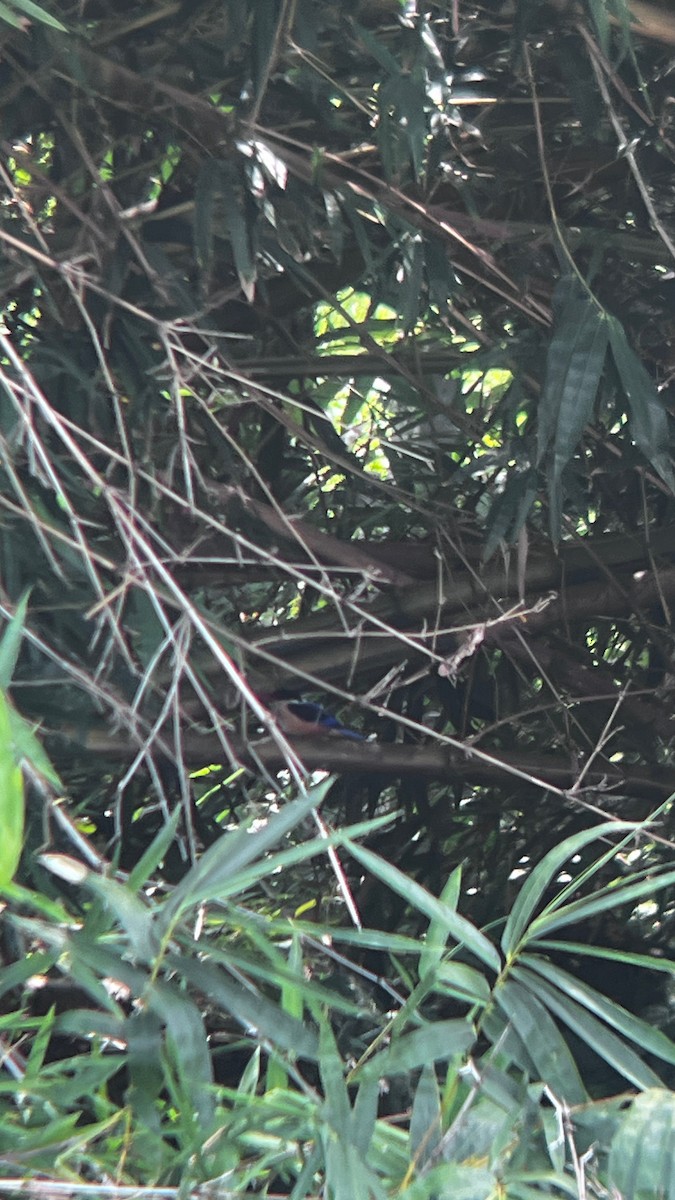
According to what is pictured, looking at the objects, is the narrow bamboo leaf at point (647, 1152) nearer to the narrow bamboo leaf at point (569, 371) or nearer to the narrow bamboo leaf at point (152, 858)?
the narrow bamboo leaf at point (152, 858)

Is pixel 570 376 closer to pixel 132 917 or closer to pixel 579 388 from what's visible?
pixel 579 388

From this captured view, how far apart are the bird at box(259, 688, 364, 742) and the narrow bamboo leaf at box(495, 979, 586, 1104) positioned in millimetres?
539

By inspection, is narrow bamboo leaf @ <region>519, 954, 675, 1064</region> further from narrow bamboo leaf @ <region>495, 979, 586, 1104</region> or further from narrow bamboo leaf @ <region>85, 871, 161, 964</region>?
narrow bamboo leaf @ <region>85, 871, 161, 964</region>

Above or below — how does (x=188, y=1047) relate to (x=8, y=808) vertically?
below

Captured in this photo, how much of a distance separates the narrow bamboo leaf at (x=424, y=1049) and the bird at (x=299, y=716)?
0.54 m

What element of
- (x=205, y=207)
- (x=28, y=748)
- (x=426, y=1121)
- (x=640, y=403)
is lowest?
(x=426, y=1121)

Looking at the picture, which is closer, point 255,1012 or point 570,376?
point 255,1012

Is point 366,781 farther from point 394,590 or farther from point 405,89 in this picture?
point 405,89

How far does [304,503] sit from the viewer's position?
1311 mm

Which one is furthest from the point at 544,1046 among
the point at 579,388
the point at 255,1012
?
the point at 579,388

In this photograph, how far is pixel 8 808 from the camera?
1.53ft

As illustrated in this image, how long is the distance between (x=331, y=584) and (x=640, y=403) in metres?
0.29

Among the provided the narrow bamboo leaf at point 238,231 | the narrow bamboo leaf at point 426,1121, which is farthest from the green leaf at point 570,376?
the narrow bamboo leaf at point 426,1121

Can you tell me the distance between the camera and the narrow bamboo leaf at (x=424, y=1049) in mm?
526
